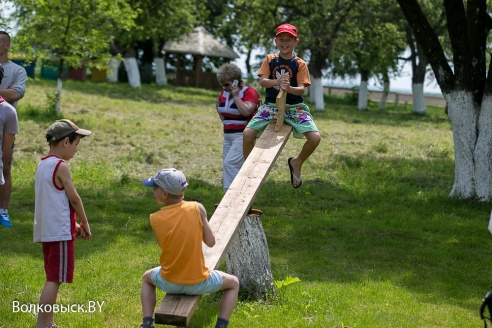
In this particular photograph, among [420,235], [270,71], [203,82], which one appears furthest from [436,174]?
[203,82]

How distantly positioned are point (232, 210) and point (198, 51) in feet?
133

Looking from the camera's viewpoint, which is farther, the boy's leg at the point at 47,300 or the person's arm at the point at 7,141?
the person's arm at the point at 7,141

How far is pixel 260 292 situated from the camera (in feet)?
23.4

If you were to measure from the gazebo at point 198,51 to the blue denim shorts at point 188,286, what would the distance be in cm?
4025

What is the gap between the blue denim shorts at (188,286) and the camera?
18.5ft

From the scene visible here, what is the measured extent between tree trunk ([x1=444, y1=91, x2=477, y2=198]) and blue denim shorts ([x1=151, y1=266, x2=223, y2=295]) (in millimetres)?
7774

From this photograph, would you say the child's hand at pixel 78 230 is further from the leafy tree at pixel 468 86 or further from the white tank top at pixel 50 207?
the leafy tree at pixel 468 86

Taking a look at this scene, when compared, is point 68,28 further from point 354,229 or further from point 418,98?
point 418,98

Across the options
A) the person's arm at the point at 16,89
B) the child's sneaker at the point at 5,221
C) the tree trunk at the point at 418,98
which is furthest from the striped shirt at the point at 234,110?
the tree trunk at the point at 418,98

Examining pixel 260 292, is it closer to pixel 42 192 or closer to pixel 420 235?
pixel 42 192

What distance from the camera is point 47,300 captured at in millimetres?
5840

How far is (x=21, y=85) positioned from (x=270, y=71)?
3.30 m

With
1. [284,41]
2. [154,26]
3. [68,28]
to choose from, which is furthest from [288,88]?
[154,26]

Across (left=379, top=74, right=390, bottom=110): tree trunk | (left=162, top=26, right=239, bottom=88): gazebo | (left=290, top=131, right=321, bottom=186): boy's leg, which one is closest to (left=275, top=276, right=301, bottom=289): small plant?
(left=290, top=131, right=321, bottom=186): boy's leg
